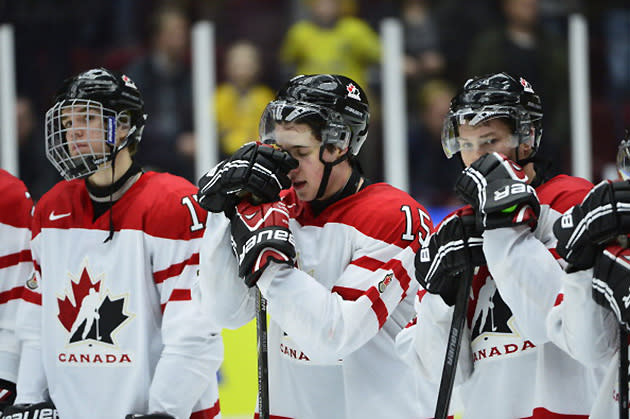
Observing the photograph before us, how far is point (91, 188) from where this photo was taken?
8.88 feet

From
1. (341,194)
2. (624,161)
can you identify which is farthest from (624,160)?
(341,194)

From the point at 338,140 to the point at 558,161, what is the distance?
3.46 m

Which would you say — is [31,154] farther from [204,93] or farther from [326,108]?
[326,108]

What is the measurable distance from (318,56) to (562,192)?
3525 mm

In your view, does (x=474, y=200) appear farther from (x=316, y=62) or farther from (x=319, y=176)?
(x=316, y=62)

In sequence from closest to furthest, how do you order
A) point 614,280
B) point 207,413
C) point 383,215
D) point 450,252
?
point 614,280 → point 450,252 → point 383,215 → point 207,413

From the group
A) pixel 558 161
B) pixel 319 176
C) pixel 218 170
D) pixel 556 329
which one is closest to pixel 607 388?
pixel 556 329

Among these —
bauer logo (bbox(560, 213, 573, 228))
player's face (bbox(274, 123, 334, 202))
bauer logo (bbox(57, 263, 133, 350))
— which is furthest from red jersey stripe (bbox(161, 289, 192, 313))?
bauer logo (bbox(560, 213, 573, 228))

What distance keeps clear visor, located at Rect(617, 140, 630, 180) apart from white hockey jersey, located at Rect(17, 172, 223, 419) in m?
1.12

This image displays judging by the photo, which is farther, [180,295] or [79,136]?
[79,136]

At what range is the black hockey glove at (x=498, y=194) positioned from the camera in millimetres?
1968

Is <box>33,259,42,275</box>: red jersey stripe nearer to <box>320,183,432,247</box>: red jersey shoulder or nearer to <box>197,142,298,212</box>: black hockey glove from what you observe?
<box>197,142,298,212</box>: black hockey glove

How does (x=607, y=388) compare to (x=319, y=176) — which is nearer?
(x=607, y=388)

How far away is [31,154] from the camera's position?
554cm
